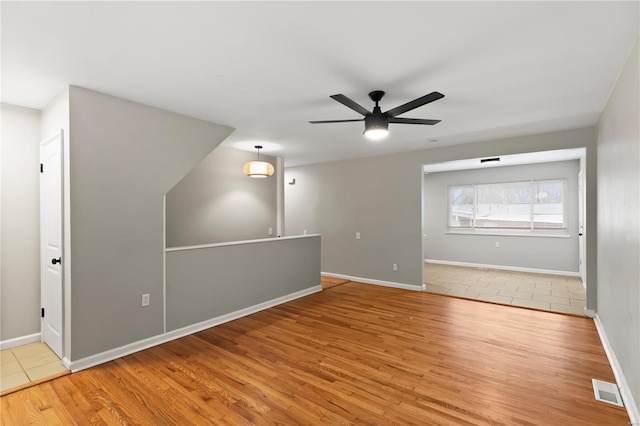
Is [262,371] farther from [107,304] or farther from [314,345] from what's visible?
Result: [107,304]

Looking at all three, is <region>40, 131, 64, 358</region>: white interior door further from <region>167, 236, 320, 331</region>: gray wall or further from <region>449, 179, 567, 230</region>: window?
<region>449, 179, 567, 230</region>: window

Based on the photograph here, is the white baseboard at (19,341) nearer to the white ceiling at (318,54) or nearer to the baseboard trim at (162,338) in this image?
the baseboard trim at (162,338)

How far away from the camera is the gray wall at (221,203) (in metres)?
4.52

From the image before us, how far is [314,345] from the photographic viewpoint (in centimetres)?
312

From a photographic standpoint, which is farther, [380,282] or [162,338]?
[380,282]

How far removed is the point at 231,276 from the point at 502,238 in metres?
6.36

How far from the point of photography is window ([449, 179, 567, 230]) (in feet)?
21.8

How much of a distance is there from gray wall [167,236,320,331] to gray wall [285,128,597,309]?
1327mm

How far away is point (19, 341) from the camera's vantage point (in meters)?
3.10

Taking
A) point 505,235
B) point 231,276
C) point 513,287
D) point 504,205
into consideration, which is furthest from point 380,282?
point 504,205

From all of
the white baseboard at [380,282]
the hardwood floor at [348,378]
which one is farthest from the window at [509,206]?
the hardwood floor at [348,378]

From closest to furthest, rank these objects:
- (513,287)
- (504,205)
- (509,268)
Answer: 1. (513,287)
2. (509,268)
3. (504,205)

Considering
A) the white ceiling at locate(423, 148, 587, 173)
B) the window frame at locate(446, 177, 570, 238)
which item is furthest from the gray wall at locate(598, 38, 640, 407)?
the window frame at locate(446, 177, 570, 238)

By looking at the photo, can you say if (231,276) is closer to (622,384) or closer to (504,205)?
(622,384)
